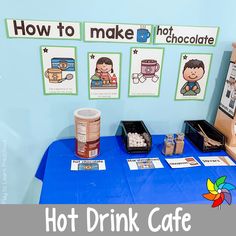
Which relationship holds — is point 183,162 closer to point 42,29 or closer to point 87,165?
point 87,165

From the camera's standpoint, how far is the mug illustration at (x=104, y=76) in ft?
3.58

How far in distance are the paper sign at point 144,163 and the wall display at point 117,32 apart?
0.51 m

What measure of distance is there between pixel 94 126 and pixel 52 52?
0.36 metres

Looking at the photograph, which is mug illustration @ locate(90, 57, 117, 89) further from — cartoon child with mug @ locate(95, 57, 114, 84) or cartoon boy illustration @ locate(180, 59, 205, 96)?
cartoon boy illustration @ locate(180, 59, 205, 96)

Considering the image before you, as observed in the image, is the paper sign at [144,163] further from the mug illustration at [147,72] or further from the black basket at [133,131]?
the mug illustration at [147,72]

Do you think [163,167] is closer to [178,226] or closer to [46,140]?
[178,226]

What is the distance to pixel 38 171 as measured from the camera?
1196 mm

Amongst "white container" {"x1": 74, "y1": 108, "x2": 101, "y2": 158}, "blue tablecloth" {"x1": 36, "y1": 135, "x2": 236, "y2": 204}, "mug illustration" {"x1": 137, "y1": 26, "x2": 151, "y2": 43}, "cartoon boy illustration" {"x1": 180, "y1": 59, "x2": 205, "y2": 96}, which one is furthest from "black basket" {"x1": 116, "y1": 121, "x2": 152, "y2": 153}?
"mug illustration" {"x1": 137, "y1": 26, "x2": 151, "y2": 43}

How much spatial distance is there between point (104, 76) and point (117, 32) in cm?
20

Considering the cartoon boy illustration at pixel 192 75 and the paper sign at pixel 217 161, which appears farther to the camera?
the cartoon boy illustration at pixel 192 75

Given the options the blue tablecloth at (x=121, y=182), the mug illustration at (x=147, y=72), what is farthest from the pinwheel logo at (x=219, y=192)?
the mug illustration at (x=147, y=72)

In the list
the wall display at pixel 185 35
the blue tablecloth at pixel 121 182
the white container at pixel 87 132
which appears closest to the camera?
the blue tablecloth at pixel 121 182

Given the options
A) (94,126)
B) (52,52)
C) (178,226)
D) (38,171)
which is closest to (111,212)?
(178,226)

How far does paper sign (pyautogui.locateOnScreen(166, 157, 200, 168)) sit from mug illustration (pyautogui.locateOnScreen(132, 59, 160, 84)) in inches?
14.6
